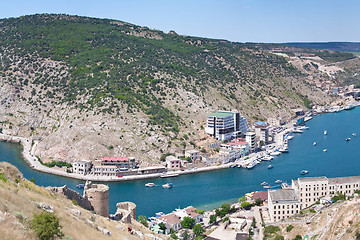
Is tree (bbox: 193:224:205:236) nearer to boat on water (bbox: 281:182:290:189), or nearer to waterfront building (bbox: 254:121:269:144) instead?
boat on water (bbox: 281:182:290:189)

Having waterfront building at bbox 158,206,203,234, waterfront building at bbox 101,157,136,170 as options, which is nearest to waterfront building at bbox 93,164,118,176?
waterfront building at bbox 101,157,136,170

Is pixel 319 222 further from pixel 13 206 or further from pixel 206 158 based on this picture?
pixel 206 158

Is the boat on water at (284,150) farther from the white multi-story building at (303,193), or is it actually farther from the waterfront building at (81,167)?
the waterfront building at (81,167)

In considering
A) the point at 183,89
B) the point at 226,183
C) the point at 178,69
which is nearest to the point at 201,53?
the point at 178,69

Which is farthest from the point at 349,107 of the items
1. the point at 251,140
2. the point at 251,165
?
the point at 251,165

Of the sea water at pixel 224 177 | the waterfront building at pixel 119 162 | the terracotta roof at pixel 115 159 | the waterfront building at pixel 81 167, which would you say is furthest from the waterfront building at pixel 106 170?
the sea water at pixel 224 177

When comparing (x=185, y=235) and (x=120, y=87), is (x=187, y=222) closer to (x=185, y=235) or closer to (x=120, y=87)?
(x=185, y=235)
